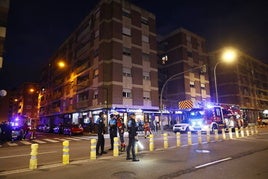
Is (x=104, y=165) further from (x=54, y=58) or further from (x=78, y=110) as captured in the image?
(x=54, y=58)

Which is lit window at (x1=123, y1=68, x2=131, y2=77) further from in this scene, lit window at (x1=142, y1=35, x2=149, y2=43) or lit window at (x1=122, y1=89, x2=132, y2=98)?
lit window at (x1=142, y1=35, x2=149, y2=43)

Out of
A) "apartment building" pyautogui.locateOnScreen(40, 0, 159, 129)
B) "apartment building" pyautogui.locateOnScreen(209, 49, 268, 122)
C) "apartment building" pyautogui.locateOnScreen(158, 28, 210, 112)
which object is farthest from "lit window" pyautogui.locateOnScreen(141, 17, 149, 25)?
"apartment building" pyautogui.locateOnScreen(209, 49, 268, 122)

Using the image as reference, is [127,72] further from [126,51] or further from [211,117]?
[211,117]

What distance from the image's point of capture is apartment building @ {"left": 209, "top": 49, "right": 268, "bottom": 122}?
53.6 metres

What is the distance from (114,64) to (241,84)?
3874 cm

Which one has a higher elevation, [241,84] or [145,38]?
[145,38]

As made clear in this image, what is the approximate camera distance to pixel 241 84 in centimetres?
5481

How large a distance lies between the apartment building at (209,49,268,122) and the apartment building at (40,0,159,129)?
26.8m

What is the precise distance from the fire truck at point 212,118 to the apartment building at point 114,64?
447 inches

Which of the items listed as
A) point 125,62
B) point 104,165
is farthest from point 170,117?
point 104,165

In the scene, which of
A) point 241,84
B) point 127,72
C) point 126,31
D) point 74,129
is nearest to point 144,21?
point 126,31

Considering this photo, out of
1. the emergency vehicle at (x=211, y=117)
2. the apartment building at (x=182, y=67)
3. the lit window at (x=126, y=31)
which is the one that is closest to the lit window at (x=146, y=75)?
the lit window at (x=126, y=31)

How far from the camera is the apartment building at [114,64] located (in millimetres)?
31219

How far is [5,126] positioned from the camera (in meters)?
20.0
